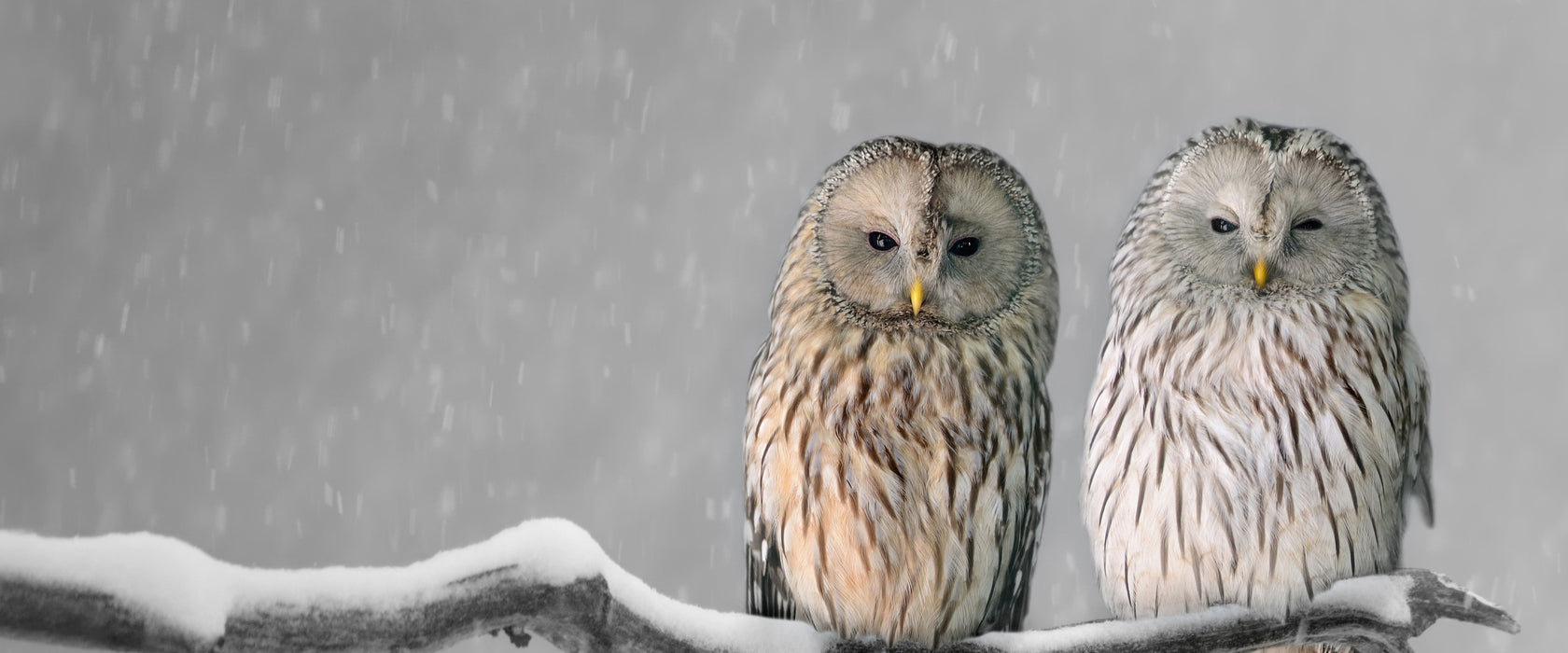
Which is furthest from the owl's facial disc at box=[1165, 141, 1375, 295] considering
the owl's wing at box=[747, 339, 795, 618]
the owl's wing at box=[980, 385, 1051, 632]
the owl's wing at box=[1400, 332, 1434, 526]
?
the owl's wing at box=[747, 339, 795, 618]

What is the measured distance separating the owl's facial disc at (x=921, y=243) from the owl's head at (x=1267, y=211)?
29cm

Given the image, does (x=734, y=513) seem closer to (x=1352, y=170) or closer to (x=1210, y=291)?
(x=1210, y=291)

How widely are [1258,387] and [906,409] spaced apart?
58cm

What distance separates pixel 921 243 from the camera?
1879 millimetres

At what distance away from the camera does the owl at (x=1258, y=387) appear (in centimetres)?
207

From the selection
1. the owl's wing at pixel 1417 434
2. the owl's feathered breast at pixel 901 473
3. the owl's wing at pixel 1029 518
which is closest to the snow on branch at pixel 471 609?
the owl's feathered breast at pixel 901 473

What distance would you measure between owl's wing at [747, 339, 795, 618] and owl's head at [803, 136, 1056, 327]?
0.27m

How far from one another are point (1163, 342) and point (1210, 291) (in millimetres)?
108

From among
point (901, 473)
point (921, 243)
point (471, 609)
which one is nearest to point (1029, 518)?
point (901, 473)

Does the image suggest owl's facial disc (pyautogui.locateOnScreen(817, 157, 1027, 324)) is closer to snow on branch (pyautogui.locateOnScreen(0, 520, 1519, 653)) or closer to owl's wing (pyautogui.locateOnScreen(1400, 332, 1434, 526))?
snow on branch (pyautogui.locateOnScreen(0, 520, 1519, 653))

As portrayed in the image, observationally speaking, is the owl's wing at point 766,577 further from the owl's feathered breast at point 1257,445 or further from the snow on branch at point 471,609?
the owl's feathered breast at point 1257,445

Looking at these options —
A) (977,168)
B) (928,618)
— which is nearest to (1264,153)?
(977,168)

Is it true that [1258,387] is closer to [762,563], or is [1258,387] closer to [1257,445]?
[1257,445]

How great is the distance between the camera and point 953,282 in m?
1.95
